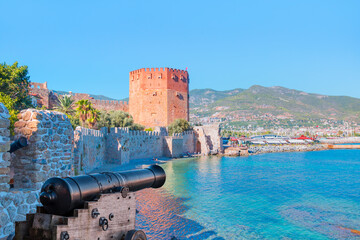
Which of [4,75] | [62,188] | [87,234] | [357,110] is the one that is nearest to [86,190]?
[62,188]

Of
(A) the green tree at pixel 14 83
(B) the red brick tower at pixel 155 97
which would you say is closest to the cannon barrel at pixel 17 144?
(A) the green tree at pixel 14 83

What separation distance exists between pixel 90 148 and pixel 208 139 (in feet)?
76.4

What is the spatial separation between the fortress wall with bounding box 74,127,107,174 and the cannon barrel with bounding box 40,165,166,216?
24.7 feet

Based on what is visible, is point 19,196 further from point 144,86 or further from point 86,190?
point 144,86

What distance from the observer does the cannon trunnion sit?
2994 millimetres

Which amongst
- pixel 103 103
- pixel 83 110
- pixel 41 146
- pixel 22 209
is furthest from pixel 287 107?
pixel 22 209

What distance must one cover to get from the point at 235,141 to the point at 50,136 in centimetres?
5293

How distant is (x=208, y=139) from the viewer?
3722 centimetres

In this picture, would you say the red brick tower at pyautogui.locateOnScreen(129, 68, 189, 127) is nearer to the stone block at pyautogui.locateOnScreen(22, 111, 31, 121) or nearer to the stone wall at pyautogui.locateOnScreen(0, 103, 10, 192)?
the stone block at pyautogui.locateOnScreen(22, 111, 31, 121)

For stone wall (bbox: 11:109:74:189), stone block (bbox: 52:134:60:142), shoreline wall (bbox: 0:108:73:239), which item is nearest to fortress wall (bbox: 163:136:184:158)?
shoreline wall (bbox: 0:108:73:239)

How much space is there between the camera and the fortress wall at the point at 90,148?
12.7 metres

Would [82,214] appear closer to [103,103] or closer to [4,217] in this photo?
[4,217]

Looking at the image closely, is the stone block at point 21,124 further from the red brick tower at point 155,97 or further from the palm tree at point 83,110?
the red brick tower at point 155,97

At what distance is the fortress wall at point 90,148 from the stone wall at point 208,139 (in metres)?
17.3
